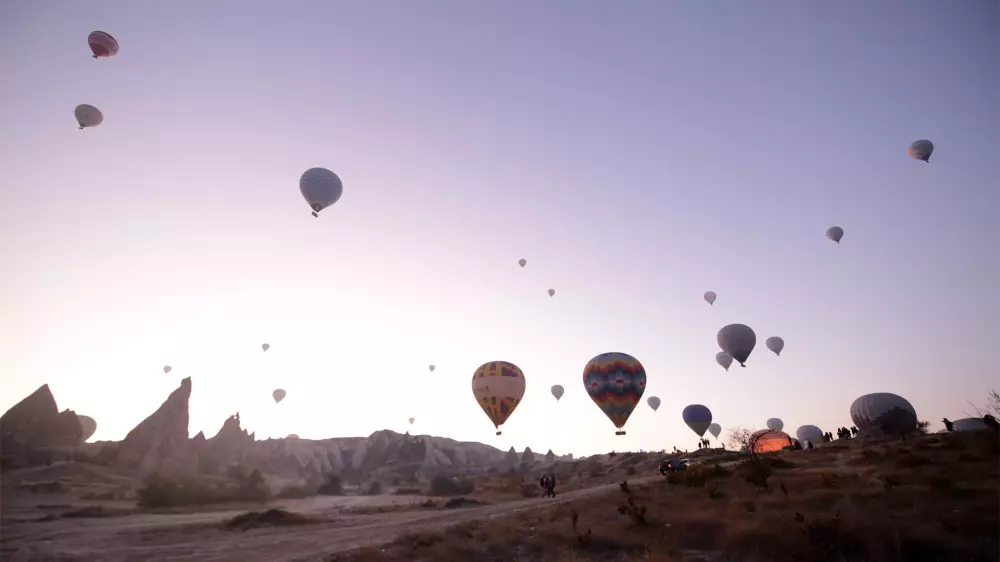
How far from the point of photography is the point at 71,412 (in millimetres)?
75562

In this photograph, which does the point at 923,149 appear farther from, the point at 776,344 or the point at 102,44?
the point at 102,44

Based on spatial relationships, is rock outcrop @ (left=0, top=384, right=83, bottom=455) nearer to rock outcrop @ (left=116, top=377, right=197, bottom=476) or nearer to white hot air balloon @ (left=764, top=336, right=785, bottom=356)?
rock outcrop @ (left=116, top=377, right=197, bottom=476)

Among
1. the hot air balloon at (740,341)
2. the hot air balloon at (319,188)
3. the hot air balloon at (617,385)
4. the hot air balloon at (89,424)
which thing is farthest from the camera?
the hot air balloon at (89,424)

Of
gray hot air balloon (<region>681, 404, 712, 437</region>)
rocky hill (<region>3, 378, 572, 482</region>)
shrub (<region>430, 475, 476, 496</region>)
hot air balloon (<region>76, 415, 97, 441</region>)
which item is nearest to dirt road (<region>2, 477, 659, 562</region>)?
shrub (<region>430, 475, 476, 496</region>)

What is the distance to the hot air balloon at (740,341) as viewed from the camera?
1844 inches

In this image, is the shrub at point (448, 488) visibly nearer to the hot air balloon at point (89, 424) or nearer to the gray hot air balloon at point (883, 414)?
the gray hot air balloon at point (883, 414)

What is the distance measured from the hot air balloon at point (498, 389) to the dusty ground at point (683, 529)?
45.1 feet

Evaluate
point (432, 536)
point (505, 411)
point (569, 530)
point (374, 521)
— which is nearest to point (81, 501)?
point (374, 521)

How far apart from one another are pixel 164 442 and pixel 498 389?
5636 centimetres

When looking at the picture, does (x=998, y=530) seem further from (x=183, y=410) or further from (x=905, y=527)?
(x=183, y=410)

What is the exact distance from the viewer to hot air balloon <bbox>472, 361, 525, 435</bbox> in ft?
134

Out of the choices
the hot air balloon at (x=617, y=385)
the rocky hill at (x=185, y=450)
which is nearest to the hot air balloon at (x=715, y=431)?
the rocky hill at (x=185, y=450)

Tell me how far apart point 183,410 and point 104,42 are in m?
57.9

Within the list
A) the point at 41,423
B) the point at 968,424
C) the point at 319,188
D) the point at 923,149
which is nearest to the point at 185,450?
the point at 41,423
